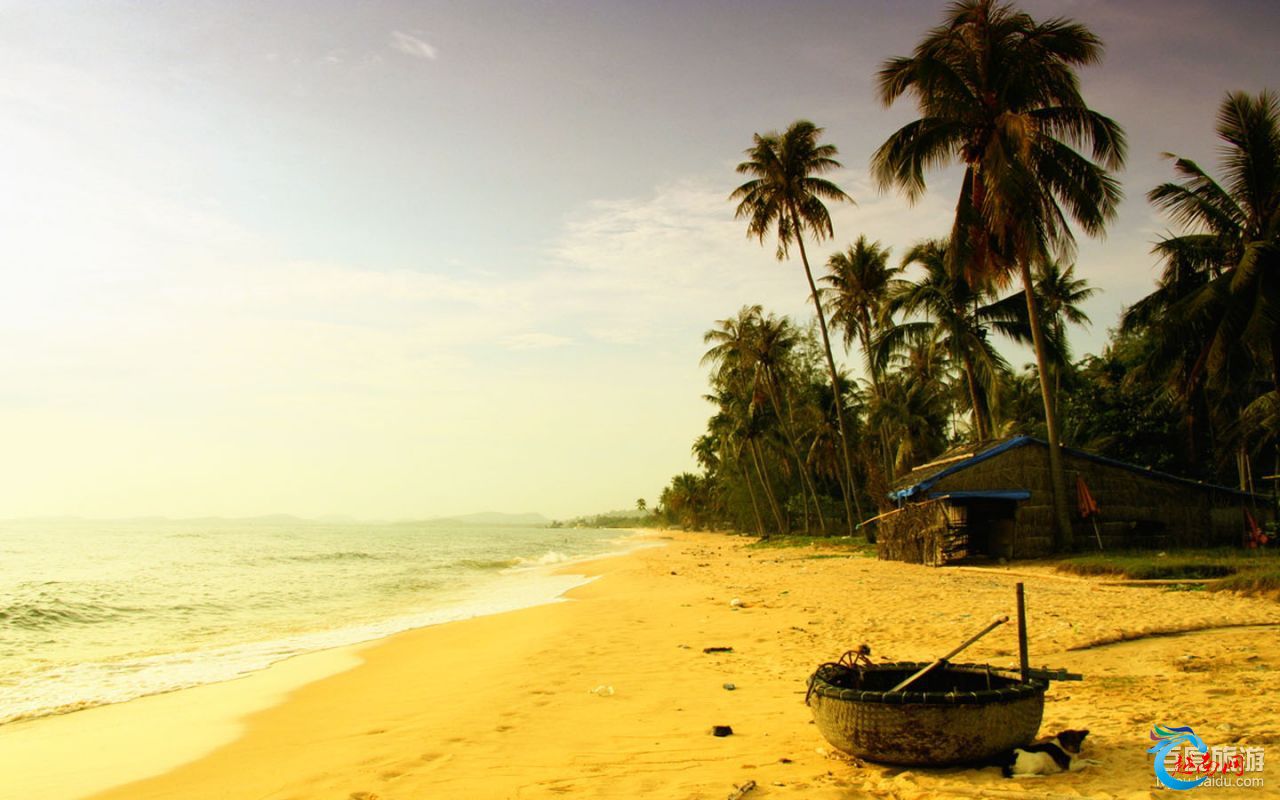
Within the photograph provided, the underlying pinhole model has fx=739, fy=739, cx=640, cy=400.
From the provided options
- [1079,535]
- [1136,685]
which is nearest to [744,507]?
[1079,535]

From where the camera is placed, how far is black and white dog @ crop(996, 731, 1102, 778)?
4.75 meters

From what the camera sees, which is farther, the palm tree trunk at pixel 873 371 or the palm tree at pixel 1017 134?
the palm tree trunk at pixel 873 371

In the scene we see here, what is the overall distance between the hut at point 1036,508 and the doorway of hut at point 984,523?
3 centimetres

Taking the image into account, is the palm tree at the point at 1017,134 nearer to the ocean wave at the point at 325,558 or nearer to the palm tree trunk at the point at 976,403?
the palm tree trunk at the point at 976,403

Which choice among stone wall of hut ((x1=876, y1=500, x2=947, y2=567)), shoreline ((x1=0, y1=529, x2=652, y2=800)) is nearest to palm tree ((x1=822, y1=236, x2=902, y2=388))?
stone wall of hut ((x1=876, y1=500, x2=947, y2=567))

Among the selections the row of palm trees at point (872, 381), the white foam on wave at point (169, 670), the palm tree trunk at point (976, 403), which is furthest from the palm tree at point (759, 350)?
the white foam on wave at point (169, 670)

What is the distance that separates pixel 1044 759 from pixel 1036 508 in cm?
1653

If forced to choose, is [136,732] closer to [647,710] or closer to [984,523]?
[647,710]

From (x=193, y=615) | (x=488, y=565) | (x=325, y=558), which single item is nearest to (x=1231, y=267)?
(x=193, y=615)

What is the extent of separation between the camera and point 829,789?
479 centimetres

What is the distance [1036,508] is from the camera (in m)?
19.4

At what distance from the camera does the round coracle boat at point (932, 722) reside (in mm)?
4820

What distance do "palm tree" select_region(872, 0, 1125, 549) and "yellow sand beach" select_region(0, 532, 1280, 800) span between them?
30.7ft

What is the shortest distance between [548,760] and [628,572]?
22.7 metres
